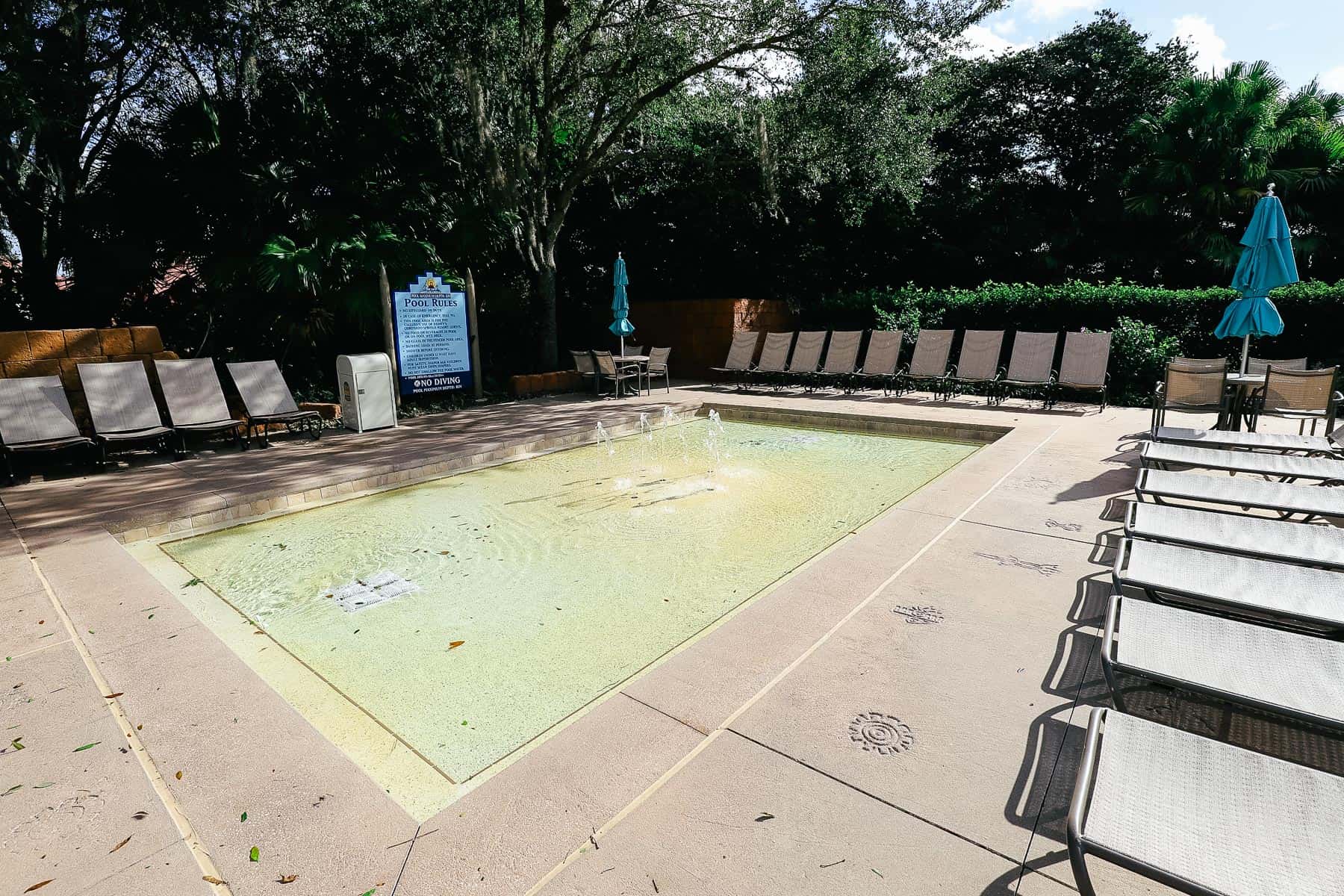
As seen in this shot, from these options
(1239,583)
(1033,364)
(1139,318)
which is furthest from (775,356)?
(1239,583)

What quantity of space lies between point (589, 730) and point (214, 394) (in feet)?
23.9

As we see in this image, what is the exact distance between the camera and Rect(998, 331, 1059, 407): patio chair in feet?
30.0

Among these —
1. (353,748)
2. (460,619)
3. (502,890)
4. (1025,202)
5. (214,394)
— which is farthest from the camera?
(1025,202)

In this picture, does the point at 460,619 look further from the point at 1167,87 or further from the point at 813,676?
the point at 1167,87

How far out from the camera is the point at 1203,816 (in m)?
1.49

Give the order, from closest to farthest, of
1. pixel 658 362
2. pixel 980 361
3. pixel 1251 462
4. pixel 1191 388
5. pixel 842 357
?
pixel 1251 462 < pixel 1191 388 < pixel 980 361 < pixel 842 357 < pixel 658 362

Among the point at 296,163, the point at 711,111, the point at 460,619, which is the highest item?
the point at 711,111

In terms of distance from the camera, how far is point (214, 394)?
7566mm

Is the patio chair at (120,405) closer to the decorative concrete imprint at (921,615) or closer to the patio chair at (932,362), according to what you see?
the decorative concrete imprint at (921,615)

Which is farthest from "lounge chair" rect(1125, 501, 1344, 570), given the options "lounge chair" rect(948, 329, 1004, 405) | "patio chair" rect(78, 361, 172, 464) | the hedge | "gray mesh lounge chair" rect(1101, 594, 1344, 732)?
"patio chair" rect(78, 361, 172, 464)

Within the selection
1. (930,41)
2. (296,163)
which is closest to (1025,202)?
(930,41)

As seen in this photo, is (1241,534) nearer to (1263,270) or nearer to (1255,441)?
(1255,441)

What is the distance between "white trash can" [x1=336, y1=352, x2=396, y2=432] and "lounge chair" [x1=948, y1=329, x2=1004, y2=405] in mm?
7700

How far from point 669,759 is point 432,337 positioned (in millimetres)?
8956
